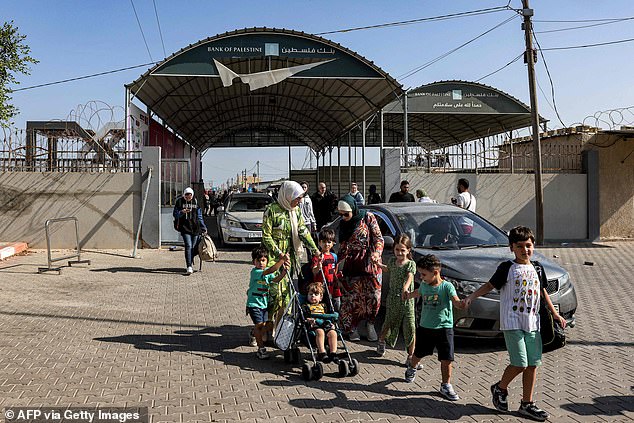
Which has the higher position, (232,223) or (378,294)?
(232,223)

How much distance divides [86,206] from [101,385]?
37.1ft

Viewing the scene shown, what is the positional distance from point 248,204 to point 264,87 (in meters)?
5.26

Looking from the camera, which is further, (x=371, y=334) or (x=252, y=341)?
(x=371, y=334)

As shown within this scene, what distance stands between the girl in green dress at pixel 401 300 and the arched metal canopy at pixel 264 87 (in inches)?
485

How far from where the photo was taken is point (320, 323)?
5.53 meters

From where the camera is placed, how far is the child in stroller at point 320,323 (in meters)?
5.44

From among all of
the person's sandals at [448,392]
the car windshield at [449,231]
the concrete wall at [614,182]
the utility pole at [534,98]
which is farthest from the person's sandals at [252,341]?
the concrete wall at [614,182]

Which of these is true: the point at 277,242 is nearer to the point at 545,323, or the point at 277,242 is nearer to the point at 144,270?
the point at 545,323

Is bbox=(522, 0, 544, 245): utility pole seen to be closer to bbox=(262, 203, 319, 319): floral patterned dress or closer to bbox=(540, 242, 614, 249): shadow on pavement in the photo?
bbox=(540, 242, 614, 249): shadow on pavement

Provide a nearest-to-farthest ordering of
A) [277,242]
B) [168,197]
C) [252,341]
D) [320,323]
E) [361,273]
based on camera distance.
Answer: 1. [320,323]
2. [277,242]
3. [361,273]
4. [252,341]
5. [168,197]

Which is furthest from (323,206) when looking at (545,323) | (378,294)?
(545,323)

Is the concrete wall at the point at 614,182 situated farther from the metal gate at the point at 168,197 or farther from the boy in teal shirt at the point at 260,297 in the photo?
Answer: the boy in teal shirt at the point at 260,297

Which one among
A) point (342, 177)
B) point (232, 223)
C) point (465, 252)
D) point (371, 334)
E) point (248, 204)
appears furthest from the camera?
point (342, 177)

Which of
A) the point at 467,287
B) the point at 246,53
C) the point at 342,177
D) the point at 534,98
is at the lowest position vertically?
the point at 467,287
